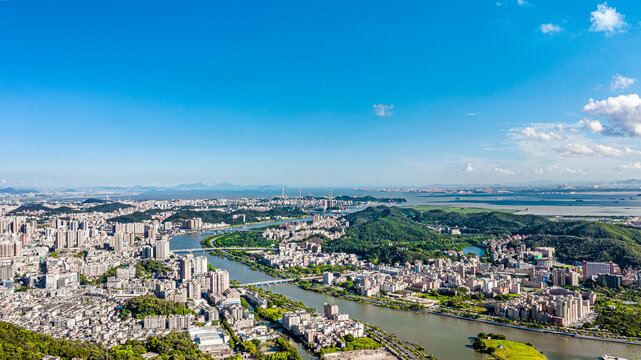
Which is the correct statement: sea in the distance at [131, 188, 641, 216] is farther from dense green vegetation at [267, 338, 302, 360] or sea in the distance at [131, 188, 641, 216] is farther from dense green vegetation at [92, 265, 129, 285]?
dense green vegetation at [267, 338, 302, 360]

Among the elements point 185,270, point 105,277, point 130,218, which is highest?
point 130,218

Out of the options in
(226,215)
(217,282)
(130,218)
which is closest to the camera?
(217,282)

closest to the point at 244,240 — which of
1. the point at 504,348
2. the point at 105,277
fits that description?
the point at 105,277

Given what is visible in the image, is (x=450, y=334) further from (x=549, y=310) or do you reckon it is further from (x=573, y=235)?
(x=573, y=235)

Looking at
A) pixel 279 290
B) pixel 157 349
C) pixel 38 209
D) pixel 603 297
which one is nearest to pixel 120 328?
pixel 157 349

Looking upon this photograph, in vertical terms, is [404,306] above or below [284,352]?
below

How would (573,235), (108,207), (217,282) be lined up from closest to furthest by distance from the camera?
(217,282) → (573,235) → (108,207)

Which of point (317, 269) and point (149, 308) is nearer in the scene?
point (149, 308)

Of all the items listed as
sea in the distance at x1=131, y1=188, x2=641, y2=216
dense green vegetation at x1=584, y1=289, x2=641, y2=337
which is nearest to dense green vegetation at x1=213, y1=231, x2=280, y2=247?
dense green vegetation at x1=584, y1=289, x2=641, y2=337
